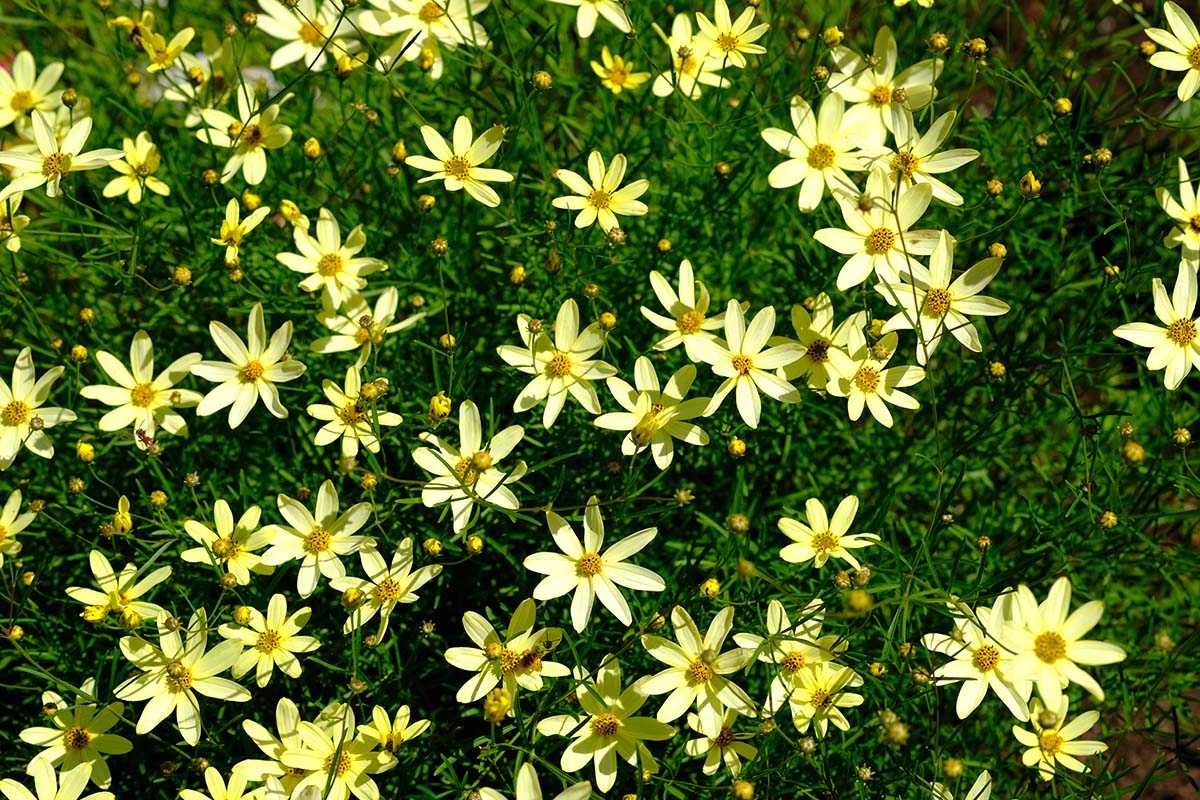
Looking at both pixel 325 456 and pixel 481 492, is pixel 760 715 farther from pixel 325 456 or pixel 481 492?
pixel 325 456

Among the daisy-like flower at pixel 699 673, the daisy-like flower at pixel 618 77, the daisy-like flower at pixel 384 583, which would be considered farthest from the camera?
the daisy-like flower at pixel 618 77

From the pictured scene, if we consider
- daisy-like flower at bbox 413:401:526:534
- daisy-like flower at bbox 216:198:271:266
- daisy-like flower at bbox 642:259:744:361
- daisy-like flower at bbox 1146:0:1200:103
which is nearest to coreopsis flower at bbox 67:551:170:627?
daisy-like flower at bbox 413:401:526:534

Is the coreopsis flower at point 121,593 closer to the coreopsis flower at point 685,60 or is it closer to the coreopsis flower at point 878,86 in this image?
the coreopsis flower at point 685,60

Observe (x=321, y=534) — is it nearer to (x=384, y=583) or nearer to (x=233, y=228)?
(x=384, y=583)

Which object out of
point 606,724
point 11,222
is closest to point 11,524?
point 11,222

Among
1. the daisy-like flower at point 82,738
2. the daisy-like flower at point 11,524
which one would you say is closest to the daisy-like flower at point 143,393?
the daisy-like flower at point 11,524

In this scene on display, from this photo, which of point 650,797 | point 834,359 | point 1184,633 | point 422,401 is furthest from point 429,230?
point 1184,633

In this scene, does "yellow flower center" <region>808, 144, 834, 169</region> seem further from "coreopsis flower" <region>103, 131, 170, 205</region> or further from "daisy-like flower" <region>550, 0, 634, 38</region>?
"coreopsis flower" <region>103, 131, 170, 205</region>
